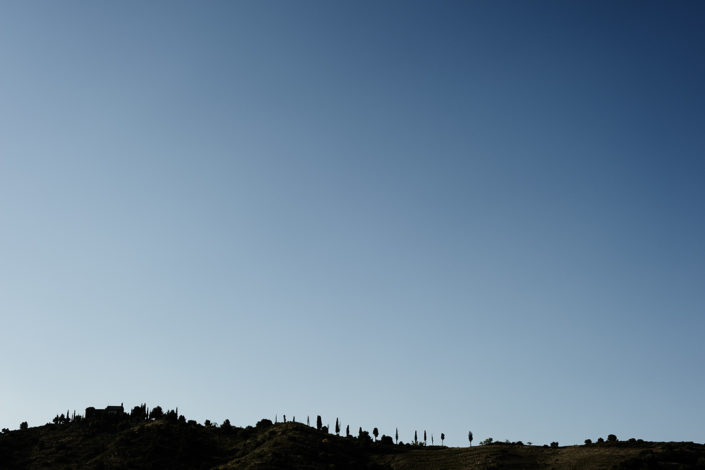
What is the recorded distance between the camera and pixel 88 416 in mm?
133500

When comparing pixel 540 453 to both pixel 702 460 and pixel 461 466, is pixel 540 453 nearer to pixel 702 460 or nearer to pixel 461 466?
pixel 461 466

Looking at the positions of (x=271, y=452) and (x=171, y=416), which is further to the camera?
(x=171, y=416)

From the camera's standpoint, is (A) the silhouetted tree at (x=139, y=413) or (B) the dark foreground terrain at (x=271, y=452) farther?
(A) the silhouetted tree at (x=139, y=413)

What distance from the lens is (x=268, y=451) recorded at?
97.4 m

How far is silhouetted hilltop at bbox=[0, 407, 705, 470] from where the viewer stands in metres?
88.7

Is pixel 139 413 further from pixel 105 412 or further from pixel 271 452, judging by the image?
pixel 271 452

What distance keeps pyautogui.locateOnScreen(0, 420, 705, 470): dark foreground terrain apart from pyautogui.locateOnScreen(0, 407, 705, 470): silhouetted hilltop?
0.13m

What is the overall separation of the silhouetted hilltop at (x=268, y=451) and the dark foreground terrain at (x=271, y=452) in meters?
0.13

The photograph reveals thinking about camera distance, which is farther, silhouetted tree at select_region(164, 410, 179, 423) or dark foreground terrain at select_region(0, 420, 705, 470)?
silhouetted tree at select_region(164, 410, 179, 423)

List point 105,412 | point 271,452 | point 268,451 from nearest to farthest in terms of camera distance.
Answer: point 271,452 < point 268,451 < point 105,412

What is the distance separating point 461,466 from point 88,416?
80.4 meters

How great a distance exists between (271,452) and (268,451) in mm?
1107

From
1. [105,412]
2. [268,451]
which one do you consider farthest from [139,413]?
[268,451]

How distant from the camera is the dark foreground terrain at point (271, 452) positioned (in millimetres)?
88438
